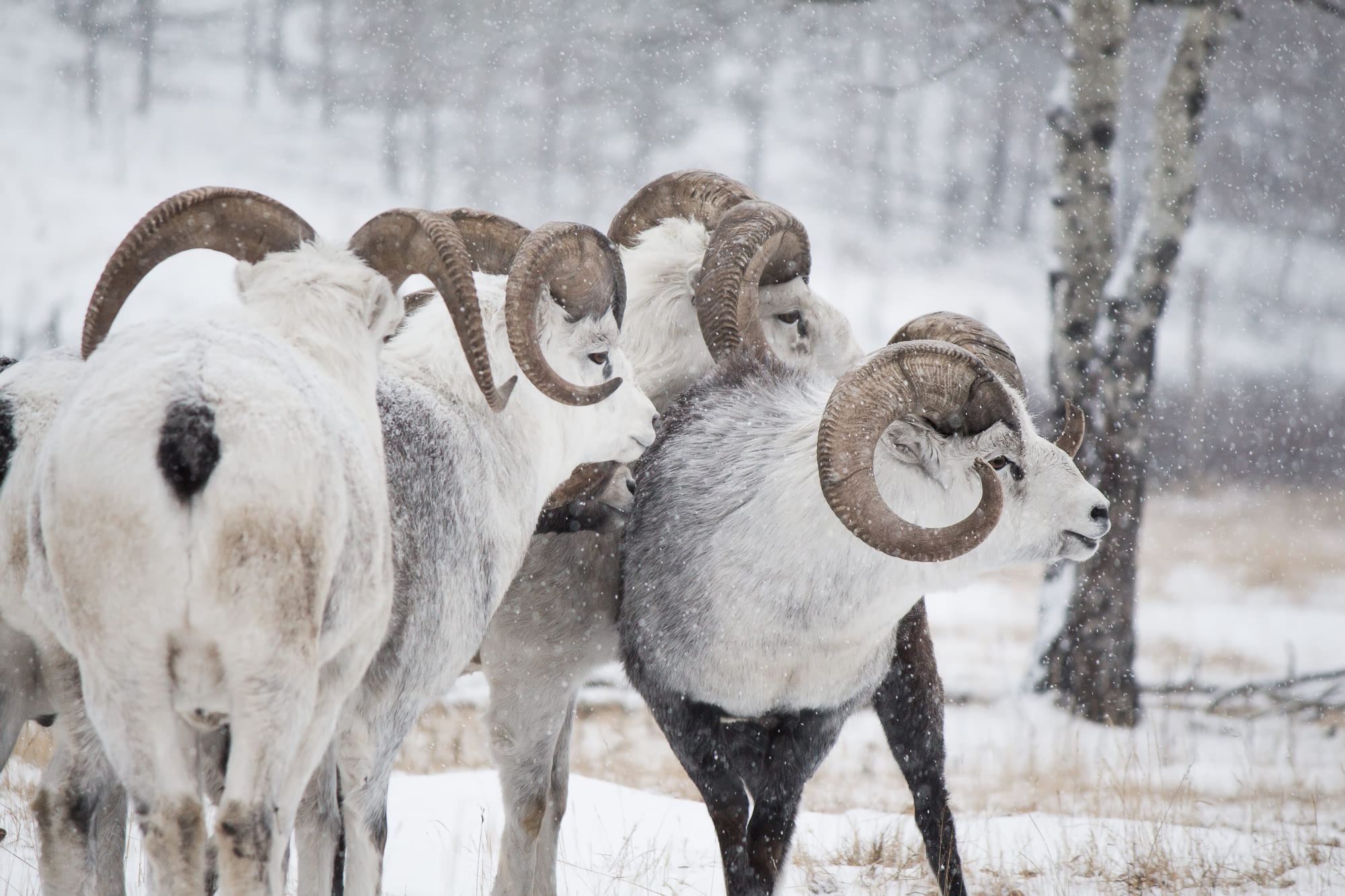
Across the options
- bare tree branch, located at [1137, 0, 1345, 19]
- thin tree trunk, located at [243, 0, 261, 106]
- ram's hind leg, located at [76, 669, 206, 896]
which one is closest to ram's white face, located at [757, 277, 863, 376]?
ram's hind leg, located at [76, 669, 206, 896]

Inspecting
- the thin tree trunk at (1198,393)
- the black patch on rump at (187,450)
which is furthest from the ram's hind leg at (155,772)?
the thin tree trunk at (1198,393)

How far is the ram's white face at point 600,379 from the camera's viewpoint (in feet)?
12.8

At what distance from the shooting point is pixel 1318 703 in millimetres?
8758

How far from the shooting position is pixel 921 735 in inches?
173

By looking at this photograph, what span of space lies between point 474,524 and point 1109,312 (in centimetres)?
634

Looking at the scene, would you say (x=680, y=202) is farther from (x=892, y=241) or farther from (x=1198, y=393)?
(x=892, y=241)

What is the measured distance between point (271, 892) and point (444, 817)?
3.52 meters

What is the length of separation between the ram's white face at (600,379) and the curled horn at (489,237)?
1.52 feet

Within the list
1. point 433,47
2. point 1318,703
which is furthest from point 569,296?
point 433,47

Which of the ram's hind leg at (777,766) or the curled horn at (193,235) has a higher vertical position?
the curled horn at (193,235)

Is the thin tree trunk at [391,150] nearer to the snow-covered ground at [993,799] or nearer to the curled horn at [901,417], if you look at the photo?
the snow-covered ground at [993,799]

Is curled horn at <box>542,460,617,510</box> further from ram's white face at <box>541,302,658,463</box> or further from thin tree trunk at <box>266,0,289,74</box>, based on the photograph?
thin tree trunk at <box>266,0,289,74</box>

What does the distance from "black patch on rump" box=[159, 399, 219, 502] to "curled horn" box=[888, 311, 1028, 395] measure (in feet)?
9.74

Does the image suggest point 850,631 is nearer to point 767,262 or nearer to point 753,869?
point 753,869
